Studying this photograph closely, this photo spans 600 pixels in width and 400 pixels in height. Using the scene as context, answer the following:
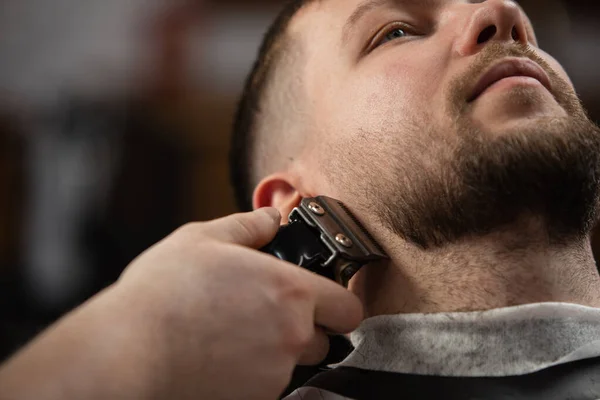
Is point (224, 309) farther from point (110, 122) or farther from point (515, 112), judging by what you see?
point (110, 122)

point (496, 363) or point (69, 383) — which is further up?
point (69, 383)

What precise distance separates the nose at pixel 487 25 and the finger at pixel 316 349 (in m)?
0.48

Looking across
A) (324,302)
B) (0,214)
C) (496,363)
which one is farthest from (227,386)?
(0,214)

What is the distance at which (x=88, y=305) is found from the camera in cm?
78

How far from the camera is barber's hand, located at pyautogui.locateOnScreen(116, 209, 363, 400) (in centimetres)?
75

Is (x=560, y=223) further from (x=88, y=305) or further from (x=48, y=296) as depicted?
(x=48, y=296)

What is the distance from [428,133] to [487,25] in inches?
8.4

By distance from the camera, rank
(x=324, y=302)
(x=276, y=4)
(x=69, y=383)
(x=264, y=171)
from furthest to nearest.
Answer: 1. (x=276, y=4)
2. (x=264, y=171)
3. (x=324, y=302)
4. (x=69, y=383)

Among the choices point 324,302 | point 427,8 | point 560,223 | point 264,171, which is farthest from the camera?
point 264,171

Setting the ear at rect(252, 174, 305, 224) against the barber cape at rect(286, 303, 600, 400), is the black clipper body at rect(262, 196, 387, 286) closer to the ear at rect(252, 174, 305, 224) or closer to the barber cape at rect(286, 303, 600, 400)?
the barber cape at rect(286, 303, 600, 400)

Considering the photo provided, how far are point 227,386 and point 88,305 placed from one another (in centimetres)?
18

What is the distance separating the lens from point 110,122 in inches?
139

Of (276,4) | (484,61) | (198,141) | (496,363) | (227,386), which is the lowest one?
(198,141)

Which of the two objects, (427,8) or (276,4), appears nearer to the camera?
(427,8)
